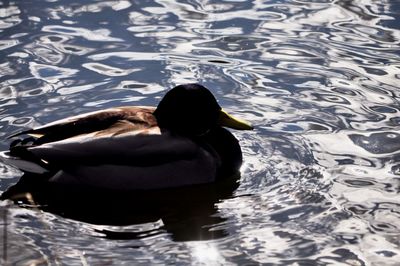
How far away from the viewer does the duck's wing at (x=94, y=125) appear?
700cm

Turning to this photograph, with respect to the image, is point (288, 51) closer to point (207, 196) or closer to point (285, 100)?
point (285, 100)

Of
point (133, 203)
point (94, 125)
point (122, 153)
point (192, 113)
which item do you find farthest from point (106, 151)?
point (192, 113)

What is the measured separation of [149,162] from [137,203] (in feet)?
1.02

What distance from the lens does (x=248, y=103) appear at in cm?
842

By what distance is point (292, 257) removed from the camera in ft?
19.4

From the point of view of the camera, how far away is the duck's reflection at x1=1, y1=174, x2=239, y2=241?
661 cm

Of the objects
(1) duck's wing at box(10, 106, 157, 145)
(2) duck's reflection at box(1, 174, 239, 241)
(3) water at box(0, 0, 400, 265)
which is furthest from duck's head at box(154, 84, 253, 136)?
(2) duck's reflection at box(1, 174, 239, 241)

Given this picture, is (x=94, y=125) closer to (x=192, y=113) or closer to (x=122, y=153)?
(x=122, y=153)

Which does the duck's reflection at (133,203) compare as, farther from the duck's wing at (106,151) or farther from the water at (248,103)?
the duck's wing at (106,151)

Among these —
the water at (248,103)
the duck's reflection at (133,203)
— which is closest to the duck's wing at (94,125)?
the duck's reflection at (133,203)

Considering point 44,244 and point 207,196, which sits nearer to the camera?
point 44,244

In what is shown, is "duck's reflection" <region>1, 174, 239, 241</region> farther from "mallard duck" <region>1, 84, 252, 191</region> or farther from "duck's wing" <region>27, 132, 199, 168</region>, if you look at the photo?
"duck's wing" <region>27, 132, 199, 168</region>

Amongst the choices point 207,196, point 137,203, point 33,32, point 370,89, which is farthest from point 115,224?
point 33,32

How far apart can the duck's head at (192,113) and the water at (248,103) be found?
0.36 meters
